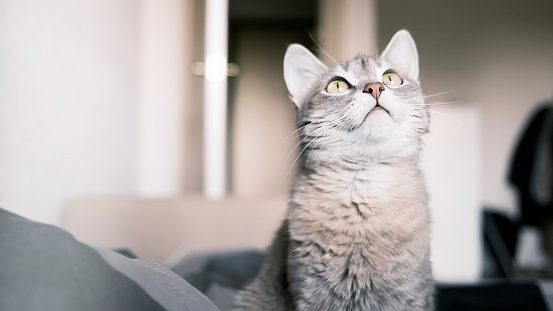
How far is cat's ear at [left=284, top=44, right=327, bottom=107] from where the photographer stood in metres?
0.77

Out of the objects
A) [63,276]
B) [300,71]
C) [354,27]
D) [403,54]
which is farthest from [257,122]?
[63,276]

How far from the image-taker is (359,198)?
27.1 inches

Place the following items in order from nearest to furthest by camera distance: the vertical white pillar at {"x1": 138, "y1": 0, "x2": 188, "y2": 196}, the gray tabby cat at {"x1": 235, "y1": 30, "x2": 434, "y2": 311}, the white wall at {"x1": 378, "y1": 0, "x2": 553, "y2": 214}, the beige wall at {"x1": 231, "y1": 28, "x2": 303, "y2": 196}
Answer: the gray tabby cat at {"x1": 235, "y1": 30, "x2": 434, "y2": 311}, the vertical white pillar at {"x1": 138, "y1": 0, "x2": 188, "y2": 196}, the beige wall at {"x1": 231, "y1": 28, "x2": 303, "y2": 196}, the white wall at {"x1": 378, "y1": 0, "x2": 553, "y2": 214}

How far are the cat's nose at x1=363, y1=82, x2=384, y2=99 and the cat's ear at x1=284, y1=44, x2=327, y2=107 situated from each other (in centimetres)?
16

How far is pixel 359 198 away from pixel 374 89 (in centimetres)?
18

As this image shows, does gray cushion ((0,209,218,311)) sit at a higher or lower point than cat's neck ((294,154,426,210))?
lower

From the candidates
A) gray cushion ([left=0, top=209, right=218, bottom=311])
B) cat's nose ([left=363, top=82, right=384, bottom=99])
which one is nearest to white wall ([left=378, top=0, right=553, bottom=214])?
cat's nose ([left=363, top=82, right=384, bottom=99])

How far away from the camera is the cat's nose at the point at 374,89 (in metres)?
0.68

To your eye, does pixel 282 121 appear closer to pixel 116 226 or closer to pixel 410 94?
pixel 116 226

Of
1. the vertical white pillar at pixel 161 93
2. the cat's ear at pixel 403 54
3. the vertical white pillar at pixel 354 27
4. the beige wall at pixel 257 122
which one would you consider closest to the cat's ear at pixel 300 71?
the cat's ear at pixel 403 54

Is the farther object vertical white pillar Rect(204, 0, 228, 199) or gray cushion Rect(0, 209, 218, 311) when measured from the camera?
vertical white pillar Rect(204, 0, 228, 199)

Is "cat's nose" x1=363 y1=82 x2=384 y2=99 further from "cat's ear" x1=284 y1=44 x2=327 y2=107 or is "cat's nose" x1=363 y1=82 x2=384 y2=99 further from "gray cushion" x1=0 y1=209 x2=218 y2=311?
"gray cushion" x1=0 y1=209 x2=218 y2=311

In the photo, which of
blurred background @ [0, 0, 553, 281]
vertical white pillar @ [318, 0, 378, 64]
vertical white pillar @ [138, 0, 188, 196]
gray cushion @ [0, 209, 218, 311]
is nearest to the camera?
gray cushion @ [0, 209, 218, 311]

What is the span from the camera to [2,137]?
2.44 feet
